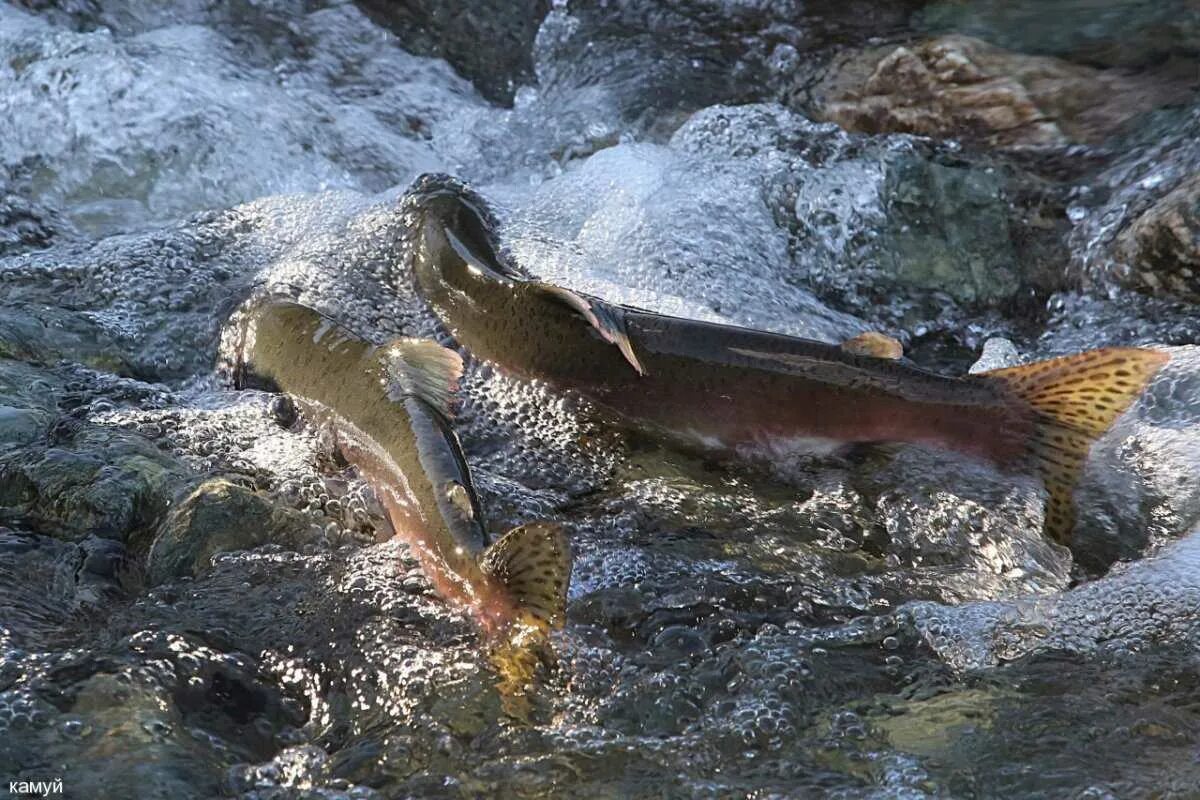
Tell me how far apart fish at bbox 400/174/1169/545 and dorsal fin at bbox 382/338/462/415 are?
44cm

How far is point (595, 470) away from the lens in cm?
388

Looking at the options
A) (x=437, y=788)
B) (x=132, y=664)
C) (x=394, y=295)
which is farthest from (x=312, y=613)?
(x=394, y=295)

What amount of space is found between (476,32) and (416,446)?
487cm

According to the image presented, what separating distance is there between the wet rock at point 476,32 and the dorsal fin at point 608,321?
3.61 m

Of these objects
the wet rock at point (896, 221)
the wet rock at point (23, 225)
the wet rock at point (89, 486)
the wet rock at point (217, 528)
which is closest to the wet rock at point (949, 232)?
the wet rock at point (896, 221)

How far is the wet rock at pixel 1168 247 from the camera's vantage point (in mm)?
4590

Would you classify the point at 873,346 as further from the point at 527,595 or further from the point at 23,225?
the point at 23,225

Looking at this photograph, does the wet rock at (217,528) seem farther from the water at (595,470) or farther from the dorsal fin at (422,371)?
the dorsal fin at (422,371)

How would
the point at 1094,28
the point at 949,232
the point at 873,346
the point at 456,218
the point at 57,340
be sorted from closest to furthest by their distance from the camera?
the point at 873,346 < the point at 57,340 < the point at 456,218 < the point at 949,232 < the point at 1094,28

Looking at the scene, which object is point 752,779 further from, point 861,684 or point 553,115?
point 553,115

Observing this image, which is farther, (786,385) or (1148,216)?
(1148,216)

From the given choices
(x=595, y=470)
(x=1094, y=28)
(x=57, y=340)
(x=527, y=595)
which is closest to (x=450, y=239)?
(x=595, y=470)

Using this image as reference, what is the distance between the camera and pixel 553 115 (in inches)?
260

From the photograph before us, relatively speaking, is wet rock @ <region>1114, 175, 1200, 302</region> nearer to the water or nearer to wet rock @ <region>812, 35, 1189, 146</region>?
the water
